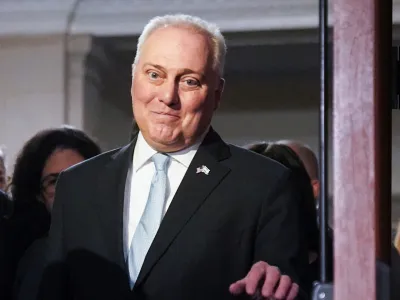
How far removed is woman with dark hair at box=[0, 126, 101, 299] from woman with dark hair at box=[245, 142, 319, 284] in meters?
0.20

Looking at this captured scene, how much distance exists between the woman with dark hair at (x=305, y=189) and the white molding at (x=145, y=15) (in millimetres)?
209

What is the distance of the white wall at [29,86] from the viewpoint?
37.7 inches

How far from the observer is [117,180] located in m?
0.71

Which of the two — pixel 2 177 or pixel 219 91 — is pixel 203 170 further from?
pixel 2 177

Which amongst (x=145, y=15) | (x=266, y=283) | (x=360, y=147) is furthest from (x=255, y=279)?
(x=145, y=15)

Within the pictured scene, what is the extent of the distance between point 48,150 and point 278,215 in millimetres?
319

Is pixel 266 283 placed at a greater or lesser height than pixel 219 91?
lesser

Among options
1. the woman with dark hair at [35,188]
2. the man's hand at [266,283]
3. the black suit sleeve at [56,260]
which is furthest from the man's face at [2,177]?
the man's hand at [266,283]

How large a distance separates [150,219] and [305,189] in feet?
0.54

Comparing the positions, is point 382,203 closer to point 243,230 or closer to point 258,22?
point 243,230

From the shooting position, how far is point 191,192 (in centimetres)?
69

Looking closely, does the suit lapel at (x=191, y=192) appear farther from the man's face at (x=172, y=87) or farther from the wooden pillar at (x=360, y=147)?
the wooden pillar at (x=360, y=147)

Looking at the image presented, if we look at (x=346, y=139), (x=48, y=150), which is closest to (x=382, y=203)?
(x=346, y=139)

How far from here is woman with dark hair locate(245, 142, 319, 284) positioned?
66 centimetres
